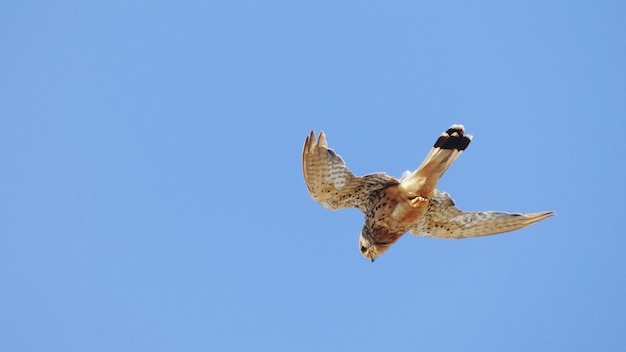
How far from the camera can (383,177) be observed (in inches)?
370

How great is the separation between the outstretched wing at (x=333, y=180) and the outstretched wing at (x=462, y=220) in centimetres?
89

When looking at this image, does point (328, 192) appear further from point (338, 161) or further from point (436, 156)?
point (436, 156)

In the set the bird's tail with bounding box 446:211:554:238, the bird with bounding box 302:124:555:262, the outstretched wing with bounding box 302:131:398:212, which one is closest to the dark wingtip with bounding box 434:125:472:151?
the bird with bounding box 302:124:555:262

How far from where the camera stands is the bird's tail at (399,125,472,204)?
351 inches

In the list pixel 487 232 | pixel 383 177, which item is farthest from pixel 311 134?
pixel 487 232

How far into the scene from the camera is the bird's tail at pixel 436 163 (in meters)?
8.92

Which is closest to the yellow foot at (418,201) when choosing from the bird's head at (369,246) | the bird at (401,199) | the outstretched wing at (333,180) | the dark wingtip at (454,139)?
the bird at (401,199)

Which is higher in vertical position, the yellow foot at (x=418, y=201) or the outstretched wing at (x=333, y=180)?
the outstretched wing at (x=333, y=180)

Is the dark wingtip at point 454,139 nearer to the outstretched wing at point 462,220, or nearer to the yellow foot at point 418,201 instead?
the yellow foot at point 418,201

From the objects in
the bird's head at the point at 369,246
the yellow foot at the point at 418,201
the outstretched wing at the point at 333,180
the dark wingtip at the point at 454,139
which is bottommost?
the bird's head at the point at 369,246

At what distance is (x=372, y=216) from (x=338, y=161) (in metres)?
1.36

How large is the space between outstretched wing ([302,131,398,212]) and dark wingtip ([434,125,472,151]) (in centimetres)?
96

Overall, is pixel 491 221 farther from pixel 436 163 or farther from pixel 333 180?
pixel 333 180

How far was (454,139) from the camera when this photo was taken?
8.93 meters
